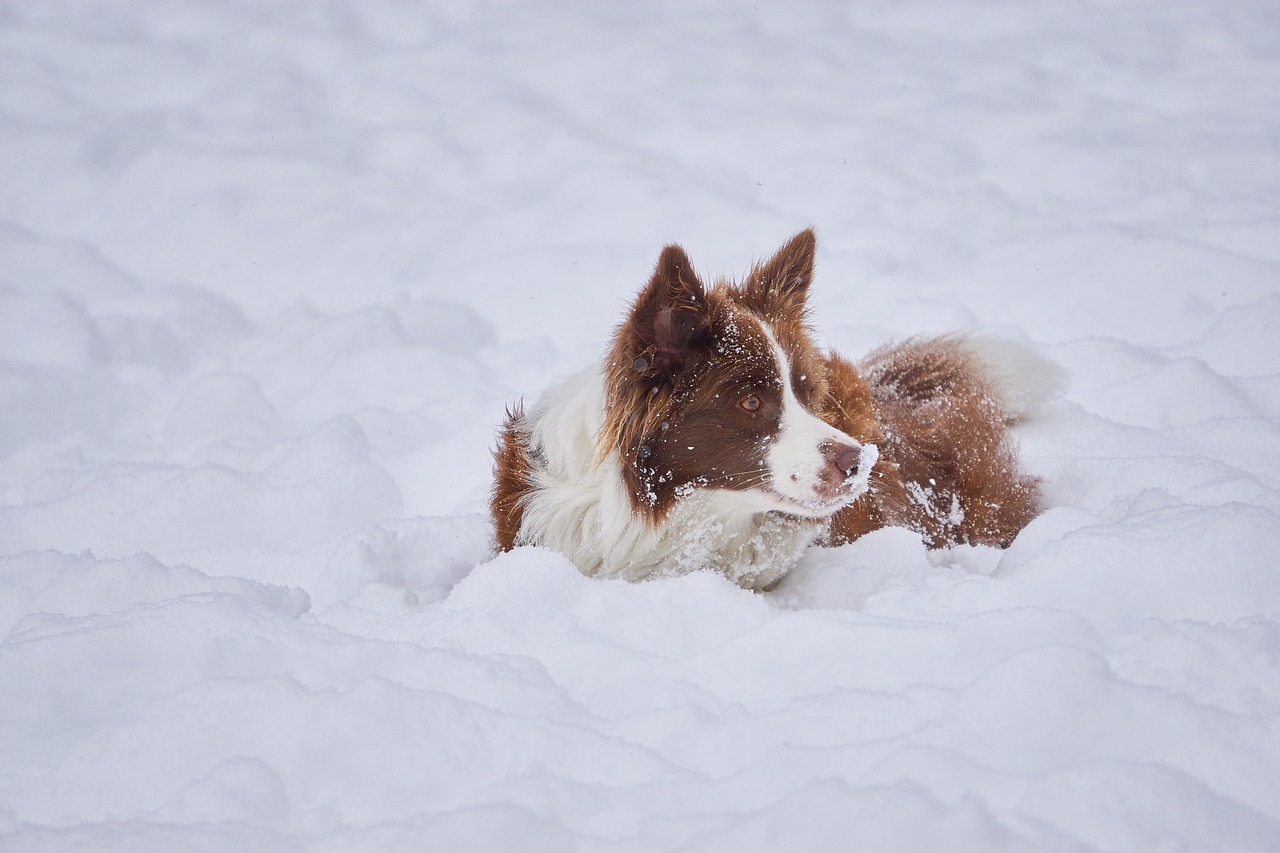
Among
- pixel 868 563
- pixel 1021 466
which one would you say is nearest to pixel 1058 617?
pixel 868 563

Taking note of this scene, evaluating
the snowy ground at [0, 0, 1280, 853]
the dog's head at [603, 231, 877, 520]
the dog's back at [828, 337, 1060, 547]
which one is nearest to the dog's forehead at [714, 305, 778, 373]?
the dog's head at [603, 231, 877, 520]

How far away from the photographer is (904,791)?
1.75 metres

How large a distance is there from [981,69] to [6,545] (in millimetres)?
8323

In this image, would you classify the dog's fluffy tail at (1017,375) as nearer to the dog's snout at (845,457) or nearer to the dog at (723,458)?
the dog at (723,458)

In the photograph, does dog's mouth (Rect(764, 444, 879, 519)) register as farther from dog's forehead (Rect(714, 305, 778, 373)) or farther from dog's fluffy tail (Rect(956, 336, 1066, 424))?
dog's fluffy tail (Rect(956, 336, 1066, 424))

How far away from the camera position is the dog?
3119mm

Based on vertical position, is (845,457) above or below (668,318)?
below

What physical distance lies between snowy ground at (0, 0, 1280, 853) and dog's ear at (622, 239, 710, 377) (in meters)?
0.74

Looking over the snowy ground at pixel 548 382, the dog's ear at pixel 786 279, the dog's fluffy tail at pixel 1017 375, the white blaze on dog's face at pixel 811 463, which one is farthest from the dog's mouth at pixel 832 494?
the dog's fluffy tail at pixel 1017 375

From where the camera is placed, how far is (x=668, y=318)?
306 cm

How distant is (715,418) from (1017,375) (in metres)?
1.82

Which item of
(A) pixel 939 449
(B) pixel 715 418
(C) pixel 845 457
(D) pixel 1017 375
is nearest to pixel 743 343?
(B) pixel 715 418

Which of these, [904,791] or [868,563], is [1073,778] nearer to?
[904,791]

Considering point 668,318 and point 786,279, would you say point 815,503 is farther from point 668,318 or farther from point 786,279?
point 786,279
